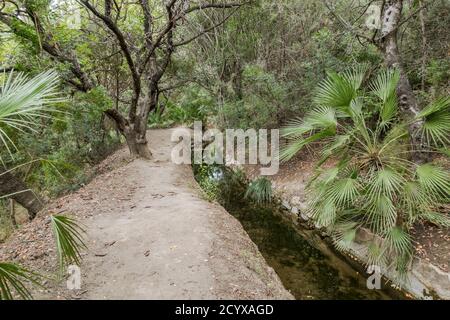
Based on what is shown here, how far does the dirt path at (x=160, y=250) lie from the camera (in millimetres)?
3707

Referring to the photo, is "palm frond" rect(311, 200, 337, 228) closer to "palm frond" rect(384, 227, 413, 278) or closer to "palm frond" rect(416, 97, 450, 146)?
"palm frond" rect(384, 227, 413, 278)

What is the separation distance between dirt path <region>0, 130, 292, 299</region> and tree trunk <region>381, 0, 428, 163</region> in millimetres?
3377

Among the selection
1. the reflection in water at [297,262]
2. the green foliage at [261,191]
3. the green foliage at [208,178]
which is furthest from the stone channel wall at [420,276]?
the green foliage at [208,178]

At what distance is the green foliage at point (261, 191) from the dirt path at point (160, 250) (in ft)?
7.25

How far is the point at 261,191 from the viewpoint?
8812mm

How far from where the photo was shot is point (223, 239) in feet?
16.3

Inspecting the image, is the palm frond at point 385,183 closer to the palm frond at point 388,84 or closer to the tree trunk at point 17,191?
the palm frond at point 388,84

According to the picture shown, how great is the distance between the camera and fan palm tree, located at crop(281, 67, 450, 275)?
4434mm

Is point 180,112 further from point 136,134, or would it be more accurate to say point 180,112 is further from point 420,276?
point 420,276

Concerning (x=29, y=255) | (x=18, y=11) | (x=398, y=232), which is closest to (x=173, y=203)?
(x=29, y=255)

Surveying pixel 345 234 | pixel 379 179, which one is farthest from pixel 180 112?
pixel 379 179

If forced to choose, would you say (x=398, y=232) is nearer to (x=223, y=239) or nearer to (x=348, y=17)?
(x=223, y=239)

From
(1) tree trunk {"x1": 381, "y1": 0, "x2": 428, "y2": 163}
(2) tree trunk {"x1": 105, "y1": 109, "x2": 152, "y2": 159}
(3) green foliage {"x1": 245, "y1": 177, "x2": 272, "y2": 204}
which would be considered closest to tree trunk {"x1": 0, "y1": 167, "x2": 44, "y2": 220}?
A: (2) tree trunk {"x1": 105, "y1": 109, "x2": 152, "y2": 159}

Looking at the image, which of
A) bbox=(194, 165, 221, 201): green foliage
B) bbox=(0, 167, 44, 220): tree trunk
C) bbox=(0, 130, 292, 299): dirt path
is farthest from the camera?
bbox=(194, 165, 221, 201): green foliage
